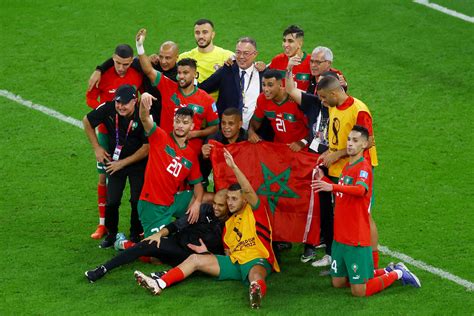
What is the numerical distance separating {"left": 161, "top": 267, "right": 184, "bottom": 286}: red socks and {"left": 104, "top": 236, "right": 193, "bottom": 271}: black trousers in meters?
0.34

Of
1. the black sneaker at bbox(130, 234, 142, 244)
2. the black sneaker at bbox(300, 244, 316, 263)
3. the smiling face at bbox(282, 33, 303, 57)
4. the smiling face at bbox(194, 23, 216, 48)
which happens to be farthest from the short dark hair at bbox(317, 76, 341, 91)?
the black sneaker at bbox(130, 234, 142, 244)

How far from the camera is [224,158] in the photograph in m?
11.6

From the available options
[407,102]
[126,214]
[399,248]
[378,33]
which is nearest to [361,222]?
[399,248]

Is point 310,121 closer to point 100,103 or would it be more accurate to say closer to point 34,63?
point 100,103

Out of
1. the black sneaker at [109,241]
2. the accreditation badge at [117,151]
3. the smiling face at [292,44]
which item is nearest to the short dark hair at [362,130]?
the smiling face at [292,44]

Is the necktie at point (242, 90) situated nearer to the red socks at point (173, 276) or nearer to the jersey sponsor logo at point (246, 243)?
the jersey sponsor logo at point (246, 243)

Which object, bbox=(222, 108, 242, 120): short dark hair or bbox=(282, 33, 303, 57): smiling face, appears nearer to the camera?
bbox=(222, 108, 242, 120): short dark hair

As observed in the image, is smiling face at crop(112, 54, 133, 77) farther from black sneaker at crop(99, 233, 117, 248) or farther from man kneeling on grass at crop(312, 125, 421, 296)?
man kneeling on grass at crop(312, 125, 421, 296)

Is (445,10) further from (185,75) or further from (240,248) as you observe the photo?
(240,248)

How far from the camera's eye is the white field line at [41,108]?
15.1 metres

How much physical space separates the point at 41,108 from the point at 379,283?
20.5 feet

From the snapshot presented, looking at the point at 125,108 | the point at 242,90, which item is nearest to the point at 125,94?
the point at 125,108

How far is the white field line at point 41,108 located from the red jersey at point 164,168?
12.2ft

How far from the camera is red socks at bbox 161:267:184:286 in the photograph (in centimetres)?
1079
